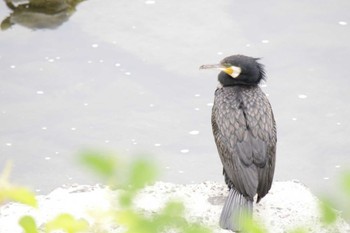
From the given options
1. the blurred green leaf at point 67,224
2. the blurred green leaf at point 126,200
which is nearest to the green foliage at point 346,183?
the blurred green leaf at point 126,200

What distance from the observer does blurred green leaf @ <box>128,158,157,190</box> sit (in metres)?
1.68

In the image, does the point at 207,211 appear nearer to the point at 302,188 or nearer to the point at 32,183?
the point at 302,188

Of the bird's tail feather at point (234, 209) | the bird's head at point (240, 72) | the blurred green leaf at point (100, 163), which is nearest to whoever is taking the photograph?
the blurred green leaf at point (100, 163)

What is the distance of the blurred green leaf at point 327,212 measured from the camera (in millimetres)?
1798

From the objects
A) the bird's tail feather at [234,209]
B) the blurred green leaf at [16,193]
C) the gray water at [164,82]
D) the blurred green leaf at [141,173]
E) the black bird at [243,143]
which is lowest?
the gray water at [164,82]

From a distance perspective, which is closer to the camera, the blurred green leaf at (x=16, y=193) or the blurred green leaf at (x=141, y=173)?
the blurred green leaf at (x=141, y=173)

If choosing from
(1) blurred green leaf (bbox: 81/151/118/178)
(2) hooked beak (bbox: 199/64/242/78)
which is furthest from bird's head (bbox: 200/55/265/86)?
(1) blurred green leaf (bbox: 81/151/118/178)

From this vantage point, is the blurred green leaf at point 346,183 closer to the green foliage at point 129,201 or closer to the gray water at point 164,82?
the green foliage at point 129,201

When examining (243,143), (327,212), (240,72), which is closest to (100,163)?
(327,212)

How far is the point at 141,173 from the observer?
1.70 m

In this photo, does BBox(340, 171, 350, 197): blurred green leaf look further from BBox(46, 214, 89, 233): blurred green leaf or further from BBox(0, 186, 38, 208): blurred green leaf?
BBox(0, 186, 38, 208): blurred green leaf

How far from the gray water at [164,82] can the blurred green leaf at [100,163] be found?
21.9 feet

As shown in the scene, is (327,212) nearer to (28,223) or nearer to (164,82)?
(28,223)

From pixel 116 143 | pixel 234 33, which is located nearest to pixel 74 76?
pixel 116 143
